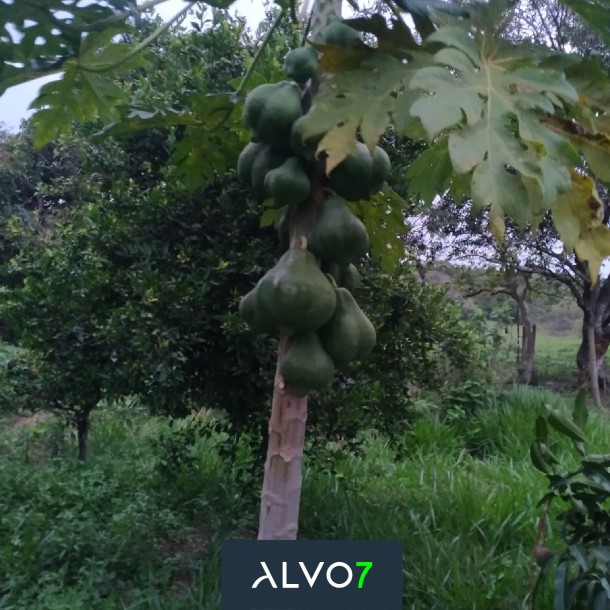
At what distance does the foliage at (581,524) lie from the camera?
2.34 m

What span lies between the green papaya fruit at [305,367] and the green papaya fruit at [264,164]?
0.31 m

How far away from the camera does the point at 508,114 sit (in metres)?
1.22

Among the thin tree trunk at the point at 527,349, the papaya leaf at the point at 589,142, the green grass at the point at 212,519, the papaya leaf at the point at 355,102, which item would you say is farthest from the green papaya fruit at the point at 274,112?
the thin tree trunk at the point at 527,349

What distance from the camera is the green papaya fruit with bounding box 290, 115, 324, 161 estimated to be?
130 cm

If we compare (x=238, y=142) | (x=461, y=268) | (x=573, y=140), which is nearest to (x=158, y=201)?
(x=238, y=142)

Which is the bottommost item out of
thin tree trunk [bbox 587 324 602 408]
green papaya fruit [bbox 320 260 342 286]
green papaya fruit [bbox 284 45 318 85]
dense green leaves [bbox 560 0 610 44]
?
green papaya fruit [bbox 320 260 342 286]

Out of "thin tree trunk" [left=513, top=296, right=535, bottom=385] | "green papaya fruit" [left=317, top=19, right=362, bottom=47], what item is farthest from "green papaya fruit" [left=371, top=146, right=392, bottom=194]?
"thin tree trunk" [left=513, top=296, right=535, bottom=385]

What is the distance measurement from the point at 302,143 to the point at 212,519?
2700mm

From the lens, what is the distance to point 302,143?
132 cm

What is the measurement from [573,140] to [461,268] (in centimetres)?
938

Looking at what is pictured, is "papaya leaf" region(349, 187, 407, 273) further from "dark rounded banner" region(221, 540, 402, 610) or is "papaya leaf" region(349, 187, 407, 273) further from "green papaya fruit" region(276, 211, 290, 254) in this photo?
"dark rounded banner" region(221, 540, 402, 610)

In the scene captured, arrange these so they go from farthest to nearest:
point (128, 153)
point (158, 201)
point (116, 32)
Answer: point (128, 153)
point (158, 201)
point (116, 32)

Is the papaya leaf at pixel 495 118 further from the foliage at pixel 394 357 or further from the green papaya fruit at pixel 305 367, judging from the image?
the foliage at pixel 394 357

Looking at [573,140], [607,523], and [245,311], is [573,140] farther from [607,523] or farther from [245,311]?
[607,523]
